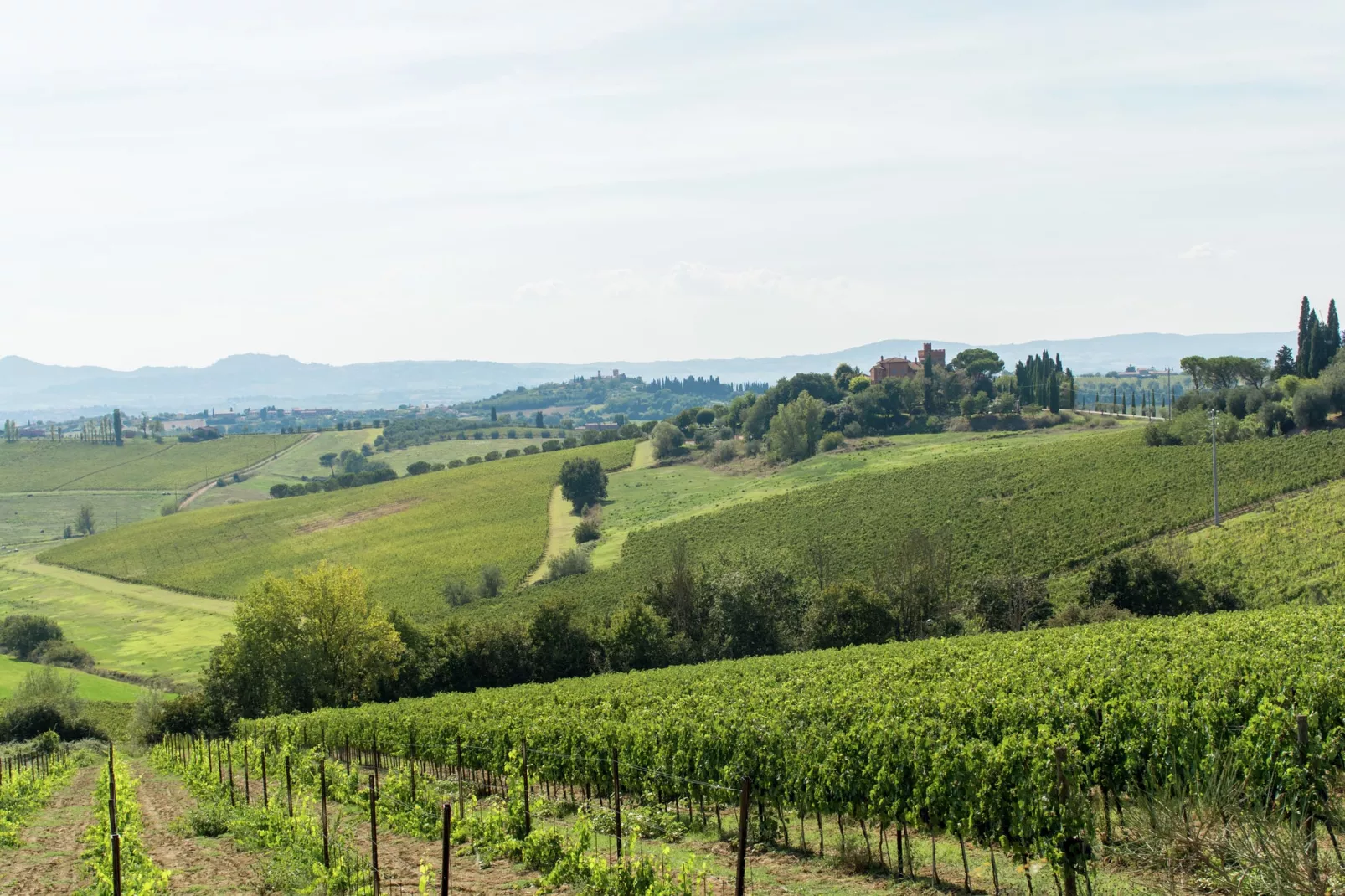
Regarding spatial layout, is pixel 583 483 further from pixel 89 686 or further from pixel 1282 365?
pixel 1282 365

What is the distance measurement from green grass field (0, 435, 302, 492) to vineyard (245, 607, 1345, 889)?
553 feet

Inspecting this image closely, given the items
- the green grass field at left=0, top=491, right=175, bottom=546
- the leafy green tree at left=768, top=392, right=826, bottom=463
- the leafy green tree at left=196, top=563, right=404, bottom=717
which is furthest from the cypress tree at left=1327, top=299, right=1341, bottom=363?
the green grass field at left=0, top=491, right=175, bottom=546

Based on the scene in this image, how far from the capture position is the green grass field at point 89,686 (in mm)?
65938

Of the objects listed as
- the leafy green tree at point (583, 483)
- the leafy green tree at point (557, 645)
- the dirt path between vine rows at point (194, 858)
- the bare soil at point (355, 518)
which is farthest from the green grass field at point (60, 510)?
the dirt path between vine rows at point (194, 858)

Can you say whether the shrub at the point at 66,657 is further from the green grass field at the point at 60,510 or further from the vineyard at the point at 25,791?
the green grass field at the point at 60,510

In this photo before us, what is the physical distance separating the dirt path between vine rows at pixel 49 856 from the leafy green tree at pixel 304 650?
68.1 feet

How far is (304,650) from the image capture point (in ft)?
164

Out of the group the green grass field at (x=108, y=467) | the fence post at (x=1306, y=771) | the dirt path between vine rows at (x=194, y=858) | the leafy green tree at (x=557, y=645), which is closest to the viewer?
the fence post at (x=1306, y=771)

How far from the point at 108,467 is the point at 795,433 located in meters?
137

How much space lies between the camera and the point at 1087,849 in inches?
421

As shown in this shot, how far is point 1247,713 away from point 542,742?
14360mm

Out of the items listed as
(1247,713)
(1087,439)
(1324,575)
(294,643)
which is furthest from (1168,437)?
(1247,713)

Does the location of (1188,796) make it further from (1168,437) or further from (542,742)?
(1168,437)

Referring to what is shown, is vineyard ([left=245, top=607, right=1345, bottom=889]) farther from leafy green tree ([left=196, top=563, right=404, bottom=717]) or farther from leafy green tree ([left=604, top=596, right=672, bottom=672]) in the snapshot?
leafy green tree ([left=604, top=596, right=672, bottom=672])
